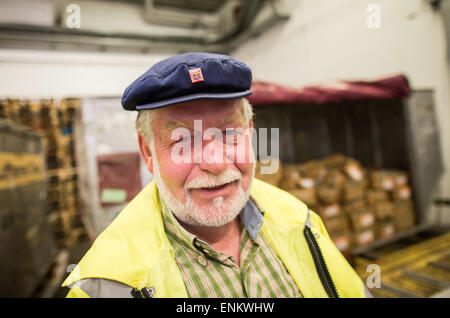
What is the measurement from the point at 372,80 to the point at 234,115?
2.62 metres

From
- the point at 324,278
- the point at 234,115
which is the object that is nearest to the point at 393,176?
the point at 324,278

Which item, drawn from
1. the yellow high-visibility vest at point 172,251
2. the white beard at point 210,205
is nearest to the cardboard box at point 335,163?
the yellow high-visibility vest at point 172,251

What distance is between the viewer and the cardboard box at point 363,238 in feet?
8.24

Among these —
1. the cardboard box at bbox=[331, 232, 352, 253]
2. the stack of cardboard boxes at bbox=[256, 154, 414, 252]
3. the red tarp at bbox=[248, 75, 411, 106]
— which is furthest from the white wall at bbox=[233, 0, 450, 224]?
the cardboard box at bbox=[331, 232, 352, 253]

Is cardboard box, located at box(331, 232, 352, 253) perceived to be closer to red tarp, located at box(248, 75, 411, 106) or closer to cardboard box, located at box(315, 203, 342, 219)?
cardboard box, located at box(315, 203, 342, 219)

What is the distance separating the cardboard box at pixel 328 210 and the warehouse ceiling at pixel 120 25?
187cm

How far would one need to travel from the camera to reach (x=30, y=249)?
2799 mm

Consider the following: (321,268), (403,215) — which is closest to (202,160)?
(321,268)

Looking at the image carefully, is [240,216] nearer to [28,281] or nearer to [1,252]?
[1,252]

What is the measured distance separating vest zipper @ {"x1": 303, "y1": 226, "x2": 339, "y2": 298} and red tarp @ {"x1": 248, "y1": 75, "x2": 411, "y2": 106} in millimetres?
1697

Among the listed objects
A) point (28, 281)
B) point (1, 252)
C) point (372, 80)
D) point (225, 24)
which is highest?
point (372, 80)

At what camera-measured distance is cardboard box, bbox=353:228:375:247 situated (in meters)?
2.51

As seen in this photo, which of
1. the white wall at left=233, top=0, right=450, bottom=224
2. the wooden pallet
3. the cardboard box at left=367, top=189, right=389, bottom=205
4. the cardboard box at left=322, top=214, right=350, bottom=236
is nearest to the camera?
the wooden pallet

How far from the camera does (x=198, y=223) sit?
0.75 m
